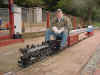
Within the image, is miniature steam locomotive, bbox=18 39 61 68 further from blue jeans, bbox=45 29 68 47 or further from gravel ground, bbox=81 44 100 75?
gravel ground, bbox=81 44 100 75

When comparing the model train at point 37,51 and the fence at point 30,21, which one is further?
the fence at point 30,21

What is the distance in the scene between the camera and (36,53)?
524 cm

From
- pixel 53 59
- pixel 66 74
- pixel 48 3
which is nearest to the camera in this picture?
pixel 66 74

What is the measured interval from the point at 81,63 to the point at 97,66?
21.2 inches

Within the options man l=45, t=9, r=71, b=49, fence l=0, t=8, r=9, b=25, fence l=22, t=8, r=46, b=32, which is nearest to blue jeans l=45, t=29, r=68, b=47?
man l=45, t=9, r=71, b=49

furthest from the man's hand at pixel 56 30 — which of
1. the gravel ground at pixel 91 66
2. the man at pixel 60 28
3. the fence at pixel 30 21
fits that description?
the fence at pixel 30 21

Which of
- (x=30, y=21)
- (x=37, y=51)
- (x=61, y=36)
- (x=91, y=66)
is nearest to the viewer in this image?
(x=91, y=66)

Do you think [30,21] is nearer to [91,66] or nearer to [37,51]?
[37,51]

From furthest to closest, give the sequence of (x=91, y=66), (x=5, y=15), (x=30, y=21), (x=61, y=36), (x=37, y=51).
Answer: (x=30, y=21)
(x=5, y=15)
(x=61, y=36)
(x=37, y=51)
(x=91, y=66)

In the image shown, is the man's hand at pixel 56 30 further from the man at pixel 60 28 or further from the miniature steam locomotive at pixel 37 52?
the miniature steam locomotive at pixel 37 52

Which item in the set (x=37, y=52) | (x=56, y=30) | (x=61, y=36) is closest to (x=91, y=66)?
(x=37, y=52)

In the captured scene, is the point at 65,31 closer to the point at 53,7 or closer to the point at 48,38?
the point at 48,38

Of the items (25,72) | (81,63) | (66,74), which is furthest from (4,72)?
(81,63)

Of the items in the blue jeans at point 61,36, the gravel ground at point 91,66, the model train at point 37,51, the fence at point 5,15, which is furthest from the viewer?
the fence at point 5,15
